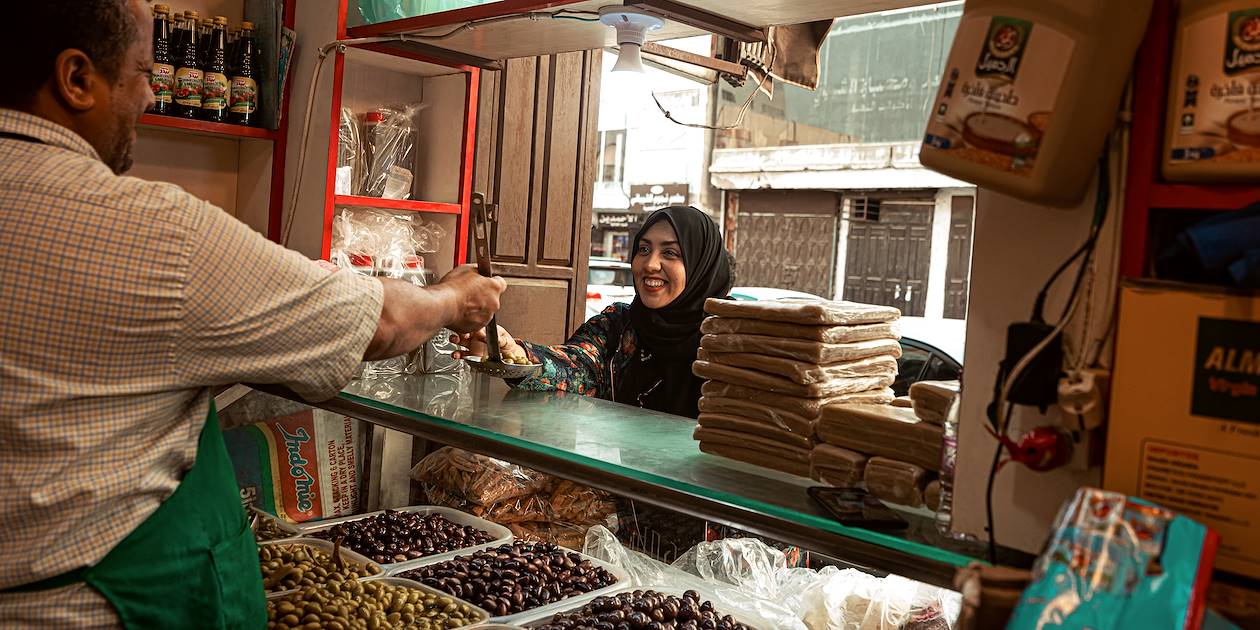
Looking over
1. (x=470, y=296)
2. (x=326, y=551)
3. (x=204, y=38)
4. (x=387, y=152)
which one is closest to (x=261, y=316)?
(x=470, y=296)

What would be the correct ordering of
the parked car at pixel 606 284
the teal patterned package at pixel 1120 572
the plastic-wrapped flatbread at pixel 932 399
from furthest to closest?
the parked car at pixel 606 284 → the plastic-wrapped flatbread at pixel 932 399 → the teal patterned package at pixel 1120 572

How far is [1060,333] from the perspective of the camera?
1.12 m

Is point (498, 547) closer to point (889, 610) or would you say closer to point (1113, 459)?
point (889, 610)

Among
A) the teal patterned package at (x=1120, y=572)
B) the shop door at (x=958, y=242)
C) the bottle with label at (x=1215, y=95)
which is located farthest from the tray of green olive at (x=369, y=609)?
the shop door at (x=958, y=242)

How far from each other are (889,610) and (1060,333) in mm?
1139

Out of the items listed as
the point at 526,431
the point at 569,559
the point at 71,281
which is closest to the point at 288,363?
the point at 71,281

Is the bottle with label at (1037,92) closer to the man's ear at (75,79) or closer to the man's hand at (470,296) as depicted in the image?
the man's hand at (470,296)

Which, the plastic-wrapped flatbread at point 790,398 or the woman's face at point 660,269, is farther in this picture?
the woman's face at point 660,269

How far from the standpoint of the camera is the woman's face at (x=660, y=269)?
11.2 ft

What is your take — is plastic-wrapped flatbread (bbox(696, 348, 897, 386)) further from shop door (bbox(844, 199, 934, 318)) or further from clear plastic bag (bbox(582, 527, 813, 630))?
shop door (bbox(844, 199, 934, 318))

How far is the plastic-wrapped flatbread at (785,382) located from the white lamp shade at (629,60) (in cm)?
68

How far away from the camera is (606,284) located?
12.1m

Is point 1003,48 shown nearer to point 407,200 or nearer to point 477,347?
point 477,347

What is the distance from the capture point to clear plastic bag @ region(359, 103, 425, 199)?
2.88 metres
